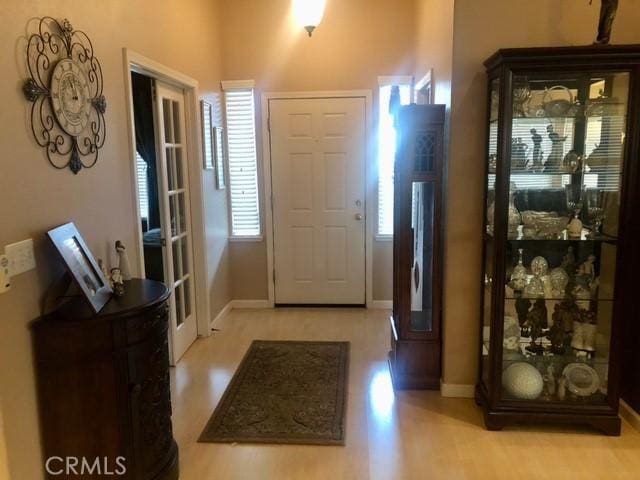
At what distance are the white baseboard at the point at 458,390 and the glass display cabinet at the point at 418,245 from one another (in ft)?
0.28

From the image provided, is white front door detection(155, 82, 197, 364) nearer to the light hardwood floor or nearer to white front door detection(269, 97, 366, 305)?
the light hardwood floor

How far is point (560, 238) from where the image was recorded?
9.10 ft

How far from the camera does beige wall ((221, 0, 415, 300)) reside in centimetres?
465

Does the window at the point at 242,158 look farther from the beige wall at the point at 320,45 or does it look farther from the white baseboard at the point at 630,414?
the white baseboard at the point at 630,414

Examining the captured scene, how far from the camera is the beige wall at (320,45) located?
4.65m

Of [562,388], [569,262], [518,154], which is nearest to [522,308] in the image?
[569,262]

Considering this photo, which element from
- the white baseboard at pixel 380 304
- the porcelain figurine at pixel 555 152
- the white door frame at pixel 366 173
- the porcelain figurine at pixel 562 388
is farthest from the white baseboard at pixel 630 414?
the white door frame at pixel 366 173

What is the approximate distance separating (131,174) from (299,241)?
2319 mm

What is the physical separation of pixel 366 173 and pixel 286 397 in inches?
97.2

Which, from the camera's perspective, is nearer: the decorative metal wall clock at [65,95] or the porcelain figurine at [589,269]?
the decorative metal wall clock at [65,95]

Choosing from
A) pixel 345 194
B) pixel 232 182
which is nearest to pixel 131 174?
pixel 232 182

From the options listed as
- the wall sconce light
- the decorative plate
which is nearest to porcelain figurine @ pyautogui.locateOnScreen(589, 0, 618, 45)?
the decorative plate

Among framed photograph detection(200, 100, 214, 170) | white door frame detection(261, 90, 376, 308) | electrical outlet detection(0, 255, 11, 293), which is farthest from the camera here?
white door frame detection(261, 90, 376, 308)

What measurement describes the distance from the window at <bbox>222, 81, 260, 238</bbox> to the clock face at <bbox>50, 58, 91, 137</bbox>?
97.7 inches
